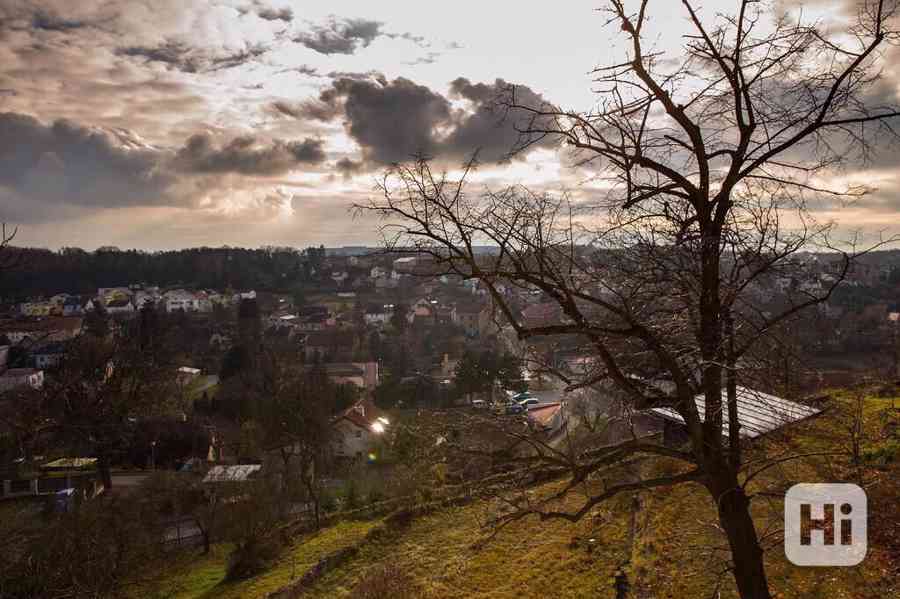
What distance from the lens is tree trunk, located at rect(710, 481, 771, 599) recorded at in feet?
10.8

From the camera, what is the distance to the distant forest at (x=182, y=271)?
2901 inches

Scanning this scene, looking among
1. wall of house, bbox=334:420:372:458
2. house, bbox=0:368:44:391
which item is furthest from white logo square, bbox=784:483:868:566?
house, bbox=0:368:44:391

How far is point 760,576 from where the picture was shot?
3.31 metres

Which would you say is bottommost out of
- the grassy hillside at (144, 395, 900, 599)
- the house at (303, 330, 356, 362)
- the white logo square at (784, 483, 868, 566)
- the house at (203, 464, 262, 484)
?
the house at (203, 464, 262, 484)

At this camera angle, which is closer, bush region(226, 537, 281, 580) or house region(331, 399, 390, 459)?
bush region(226, 537, 281, 580)

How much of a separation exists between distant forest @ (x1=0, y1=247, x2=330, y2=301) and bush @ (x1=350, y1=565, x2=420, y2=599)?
250 ft

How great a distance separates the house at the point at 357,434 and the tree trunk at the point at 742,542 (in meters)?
21.0

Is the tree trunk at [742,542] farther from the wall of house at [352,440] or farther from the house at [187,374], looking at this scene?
the house at [187,374]

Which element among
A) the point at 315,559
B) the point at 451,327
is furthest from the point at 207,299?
the point at 315,559

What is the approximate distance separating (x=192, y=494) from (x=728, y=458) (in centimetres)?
1973

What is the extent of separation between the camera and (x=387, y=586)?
676 cm

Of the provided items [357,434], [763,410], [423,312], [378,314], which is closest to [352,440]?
[357,434]

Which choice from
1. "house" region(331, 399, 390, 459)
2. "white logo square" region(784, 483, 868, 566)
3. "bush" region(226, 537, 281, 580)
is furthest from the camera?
"house" region(331, 399, 390, 459)

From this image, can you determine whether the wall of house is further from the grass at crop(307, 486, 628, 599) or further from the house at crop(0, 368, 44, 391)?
the house at crop(0, 368, 44, 391)
